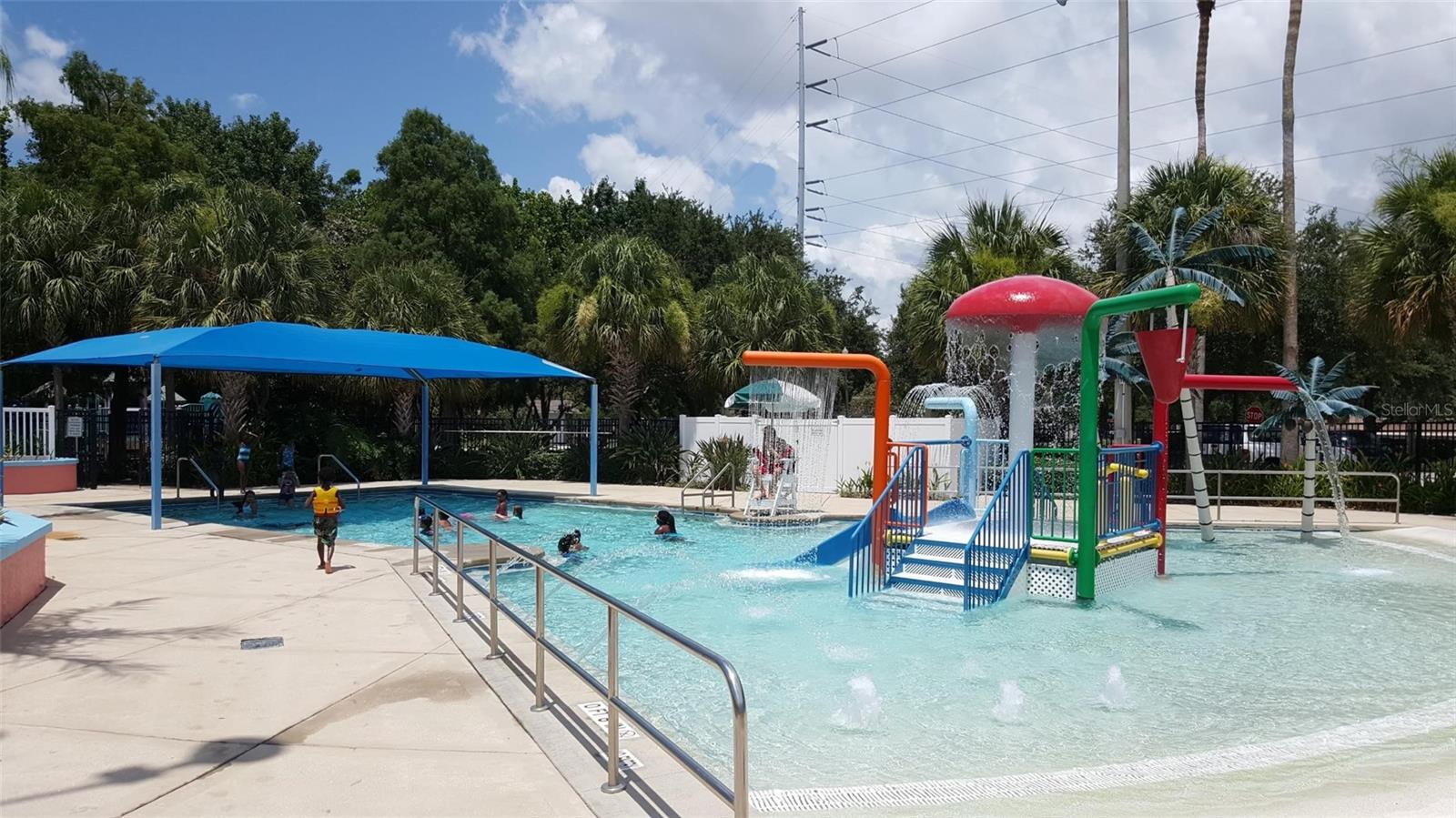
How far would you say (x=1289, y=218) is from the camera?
68.3 feet

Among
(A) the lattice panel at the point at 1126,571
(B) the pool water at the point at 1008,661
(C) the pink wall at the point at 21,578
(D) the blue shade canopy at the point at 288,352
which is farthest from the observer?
(D) the blue shade canopy at the point at 288,352

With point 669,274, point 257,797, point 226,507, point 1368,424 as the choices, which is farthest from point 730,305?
point 257,797

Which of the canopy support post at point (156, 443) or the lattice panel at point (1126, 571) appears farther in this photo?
the canopy support post at point (156, 443)

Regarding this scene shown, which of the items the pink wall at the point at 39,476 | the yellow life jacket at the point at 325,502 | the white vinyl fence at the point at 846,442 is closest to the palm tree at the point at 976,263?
the white vinyl fence at the point at 846,442

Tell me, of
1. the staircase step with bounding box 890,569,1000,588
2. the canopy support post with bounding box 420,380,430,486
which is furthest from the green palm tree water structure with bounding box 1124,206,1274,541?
the canopy support post with bounding box 420,380,430,486

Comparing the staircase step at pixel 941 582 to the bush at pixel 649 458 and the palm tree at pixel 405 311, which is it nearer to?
the bush at pixel 649 458

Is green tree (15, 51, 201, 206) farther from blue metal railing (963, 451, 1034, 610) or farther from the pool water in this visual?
blue metal railing (963, 451, 1034, 610)

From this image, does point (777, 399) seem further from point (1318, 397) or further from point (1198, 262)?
point (1318, 397)

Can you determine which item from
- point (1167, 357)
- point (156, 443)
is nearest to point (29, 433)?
point (156, 443)

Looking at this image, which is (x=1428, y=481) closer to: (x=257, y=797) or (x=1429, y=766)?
(x=1429, y=766)

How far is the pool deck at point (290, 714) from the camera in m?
4.32

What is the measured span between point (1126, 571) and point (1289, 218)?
14.1 metres

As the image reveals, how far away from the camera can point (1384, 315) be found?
1766 centimetres

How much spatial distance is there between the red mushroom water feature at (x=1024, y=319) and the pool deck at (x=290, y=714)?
6406mm
